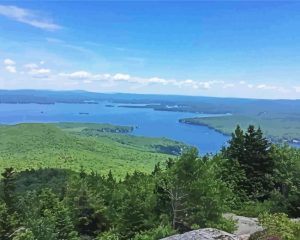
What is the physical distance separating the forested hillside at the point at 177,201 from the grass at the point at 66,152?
75.0 m

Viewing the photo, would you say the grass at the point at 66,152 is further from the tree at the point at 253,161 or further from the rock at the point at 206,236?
the rock at the point at 206,236

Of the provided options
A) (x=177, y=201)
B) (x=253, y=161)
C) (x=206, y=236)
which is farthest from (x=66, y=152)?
(x=206, y=236)

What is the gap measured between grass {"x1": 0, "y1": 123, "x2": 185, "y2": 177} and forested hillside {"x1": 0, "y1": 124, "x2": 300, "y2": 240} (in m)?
75.0

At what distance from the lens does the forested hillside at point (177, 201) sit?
2109 centimetres

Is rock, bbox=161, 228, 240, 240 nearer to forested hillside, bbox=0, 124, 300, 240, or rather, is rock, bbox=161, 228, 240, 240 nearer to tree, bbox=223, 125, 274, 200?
forested hillside, bbox=0, 124, 300, 240

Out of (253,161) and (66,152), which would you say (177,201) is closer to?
(253,161)

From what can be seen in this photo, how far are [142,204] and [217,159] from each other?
11.1m

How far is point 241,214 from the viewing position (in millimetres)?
30188

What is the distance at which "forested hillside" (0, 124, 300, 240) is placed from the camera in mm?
21094

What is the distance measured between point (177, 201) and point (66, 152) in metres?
128

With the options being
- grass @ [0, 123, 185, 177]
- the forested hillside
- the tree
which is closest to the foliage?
the forested hillside

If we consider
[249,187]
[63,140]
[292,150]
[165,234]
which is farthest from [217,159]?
[63,140]

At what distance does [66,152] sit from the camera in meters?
146

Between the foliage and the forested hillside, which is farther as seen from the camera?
the forested hillside
